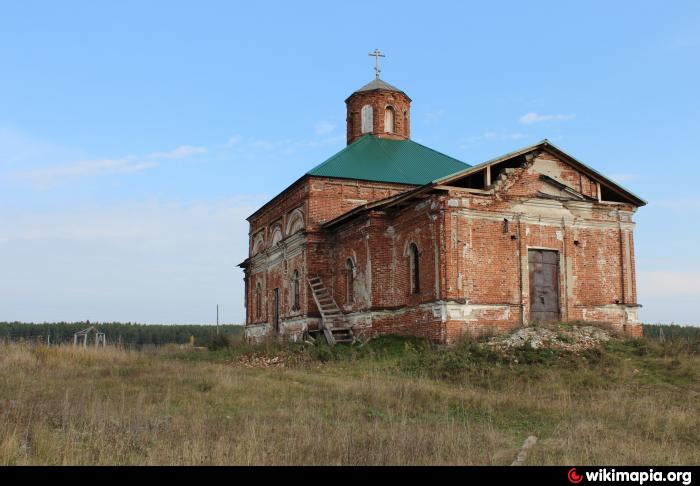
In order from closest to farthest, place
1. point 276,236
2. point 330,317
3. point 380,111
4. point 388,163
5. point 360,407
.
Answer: point 360,407
point 330,317
point 388,163
point 276,236
point 380,111

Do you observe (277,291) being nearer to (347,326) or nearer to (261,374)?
(347,326)

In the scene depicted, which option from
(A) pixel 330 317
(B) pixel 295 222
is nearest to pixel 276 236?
(B) pixel 295 222

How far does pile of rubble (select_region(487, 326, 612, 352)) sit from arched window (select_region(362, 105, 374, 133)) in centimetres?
1364

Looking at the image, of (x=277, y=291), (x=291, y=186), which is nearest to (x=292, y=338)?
(x=277, y=291)

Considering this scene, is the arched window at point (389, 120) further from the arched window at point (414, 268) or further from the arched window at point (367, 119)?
the arched window at point (414, 268)

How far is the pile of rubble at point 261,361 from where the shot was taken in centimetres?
1737

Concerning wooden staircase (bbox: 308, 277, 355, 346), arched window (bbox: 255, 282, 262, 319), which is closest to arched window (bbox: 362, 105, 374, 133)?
wooden staircase (bbox: 308, 277, 355, 346)

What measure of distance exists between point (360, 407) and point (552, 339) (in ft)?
23.3

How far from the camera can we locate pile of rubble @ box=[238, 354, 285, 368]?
1737 cm

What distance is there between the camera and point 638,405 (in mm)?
10359

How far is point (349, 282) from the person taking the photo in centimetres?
2153

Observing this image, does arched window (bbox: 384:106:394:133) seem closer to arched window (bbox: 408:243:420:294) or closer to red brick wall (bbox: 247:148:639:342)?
red brick wall (bbox: 247:148:639:342)

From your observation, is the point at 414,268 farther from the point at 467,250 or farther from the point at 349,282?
the point at 349,282
